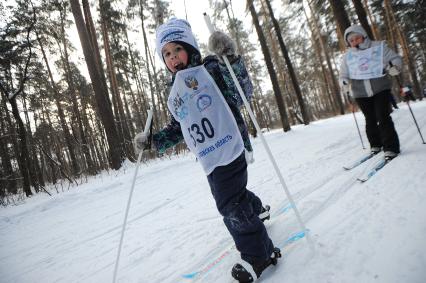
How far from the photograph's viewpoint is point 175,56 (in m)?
2.08

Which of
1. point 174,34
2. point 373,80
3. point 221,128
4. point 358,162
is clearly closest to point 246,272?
point 221,128

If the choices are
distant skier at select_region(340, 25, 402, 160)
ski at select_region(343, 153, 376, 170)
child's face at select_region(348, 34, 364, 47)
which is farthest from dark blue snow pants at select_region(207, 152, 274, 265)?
child's face at select_region(348, 34, 364, 47)

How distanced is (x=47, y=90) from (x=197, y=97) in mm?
21927

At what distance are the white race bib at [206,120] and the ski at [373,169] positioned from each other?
6.09 ft

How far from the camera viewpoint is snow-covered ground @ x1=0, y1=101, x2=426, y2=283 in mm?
1718

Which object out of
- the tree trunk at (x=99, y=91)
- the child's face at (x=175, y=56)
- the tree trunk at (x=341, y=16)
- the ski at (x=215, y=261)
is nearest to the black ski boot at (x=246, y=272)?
the ski at (x=215, y=261)

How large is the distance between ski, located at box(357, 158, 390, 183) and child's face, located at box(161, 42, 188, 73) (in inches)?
90.5

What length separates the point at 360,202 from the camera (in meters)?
2.41

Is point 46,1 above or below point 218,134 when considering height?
above

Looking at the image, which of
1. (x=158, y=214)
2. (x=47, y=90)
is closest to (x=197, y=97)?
(x=158, y=214)

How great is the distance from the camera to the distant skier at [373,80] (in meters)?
3.64

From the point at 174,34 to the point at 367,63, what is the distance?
10.6 ft

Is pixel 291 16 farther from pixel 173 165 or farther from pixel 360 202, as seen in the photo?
pixel 360 202

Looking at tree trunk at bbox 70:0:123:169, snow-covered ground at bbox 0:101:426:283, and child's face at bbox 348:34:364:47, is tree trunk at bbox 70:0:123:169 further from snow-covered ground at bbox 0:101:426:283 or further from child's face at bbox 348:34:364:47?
child's face at bbox 348:34:364:47
